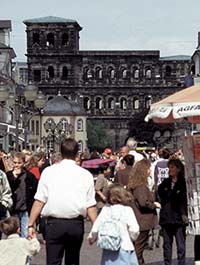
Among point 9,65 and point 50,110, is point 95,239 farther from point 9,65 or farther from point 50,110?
point 50,110

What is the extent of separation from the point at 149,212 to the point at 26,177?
242 centimetres

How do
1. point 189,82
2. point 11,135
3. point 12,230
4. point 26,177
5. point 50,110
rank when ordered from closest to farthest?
point 12,230, point 26,177, point 189,82, point 11,135, point 50,110

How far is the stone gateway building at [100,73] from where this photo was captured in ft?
430

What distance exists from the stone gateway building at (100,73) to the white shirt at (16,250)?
11996 centimetres

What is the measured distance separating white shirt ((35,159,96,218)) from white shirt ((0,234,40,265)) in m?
0.41

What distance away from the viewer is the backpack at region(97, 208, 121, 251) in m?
9.53

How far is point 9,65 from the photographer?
3467 inches

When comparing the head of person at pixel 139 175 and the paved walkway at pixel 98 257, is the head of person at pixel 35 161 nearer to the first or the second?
the paved walkway at pixel 98 257

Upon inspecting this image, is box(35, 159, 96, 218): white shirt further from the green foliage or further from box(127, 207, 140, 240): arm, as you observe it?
the green foliage

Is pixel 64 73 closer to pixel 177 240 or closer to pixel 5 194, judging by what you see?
pixel 5 194

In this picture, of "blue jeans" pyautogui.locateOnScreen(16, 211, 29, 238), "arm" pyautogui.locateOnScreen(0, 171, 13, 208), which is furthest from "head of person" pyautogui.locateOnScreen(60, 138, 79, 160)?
"blue jeans" pyautogui.locateOnScreen(16, 211, 29, 238)

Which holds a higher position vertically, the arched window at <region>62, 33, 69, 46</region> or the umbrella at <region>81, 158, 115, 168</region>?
the arched window at <region>62, 33, 69, 46</region>

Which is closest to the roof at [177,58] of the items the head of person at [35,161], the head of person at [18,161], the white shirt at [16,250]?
the head of person at [35,161]

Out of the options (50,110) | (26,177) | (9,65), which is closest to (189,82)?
(26,177)
